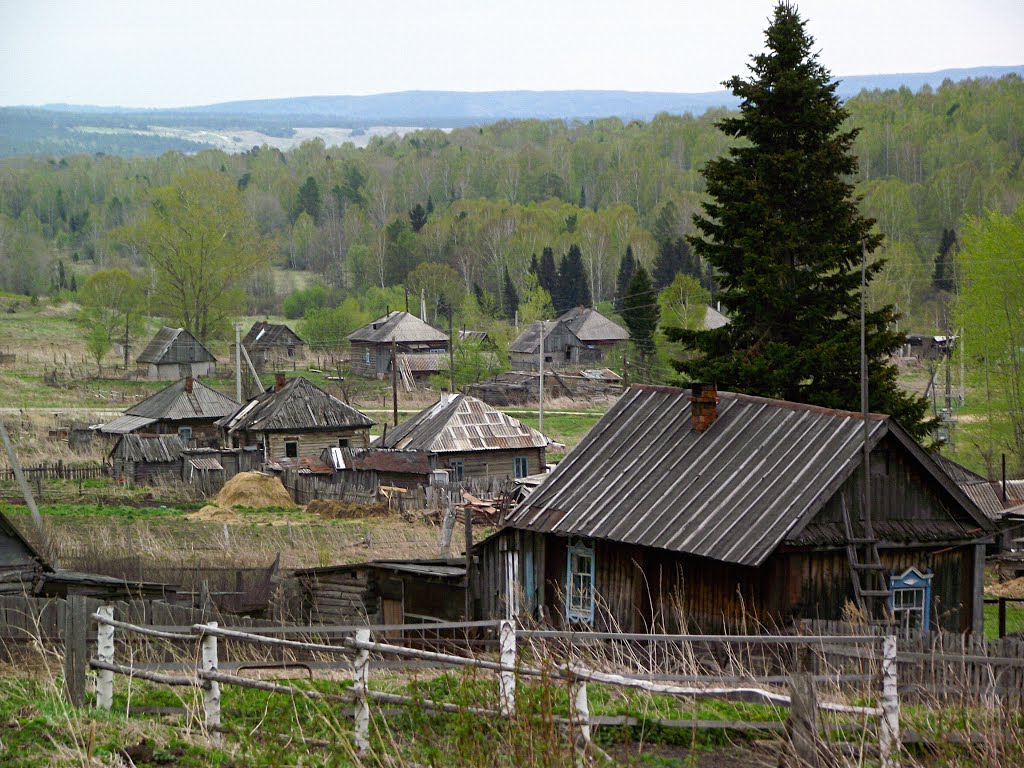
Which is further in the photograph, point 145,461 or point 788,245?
point 145,461

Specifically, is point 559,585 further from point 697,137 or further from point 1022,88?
point 1022,88

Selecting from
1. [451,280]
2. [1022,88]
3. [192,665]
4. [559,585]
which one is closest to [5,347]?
[451,280]

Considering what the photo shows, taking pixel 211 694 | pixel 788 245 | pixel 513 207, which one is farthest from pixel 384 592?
pixel 513 207

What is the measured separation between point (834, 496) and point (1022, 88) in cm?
17292

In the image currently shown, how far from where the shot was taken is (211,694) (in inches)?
324

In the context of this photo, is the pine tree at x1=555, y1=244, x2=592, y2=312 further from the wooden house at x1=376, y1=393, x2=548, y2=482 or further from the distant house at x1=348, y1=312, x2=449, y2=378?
the wooden house at x1=376, y1=393, x2=548, y2=482

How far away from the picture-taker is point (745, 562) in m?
14.8

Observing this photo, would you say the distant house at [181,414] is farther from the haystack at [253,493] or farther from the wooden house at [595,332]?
the wooden house at [595,332]

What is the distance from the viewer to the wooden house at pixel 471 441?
4031cm

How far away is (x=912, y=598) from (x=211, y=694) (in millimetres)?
11202

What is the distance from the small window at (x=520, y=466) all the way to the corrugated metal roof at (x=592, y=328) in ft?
144

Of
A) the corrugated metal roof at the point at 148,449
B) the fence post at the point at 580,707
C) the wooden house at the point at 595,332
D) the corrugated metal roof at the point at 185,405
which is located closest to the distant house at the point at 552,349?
the wooden house at the point at 595,332

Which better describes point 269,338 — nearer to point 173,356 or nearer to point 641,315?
Answer: point 173,356

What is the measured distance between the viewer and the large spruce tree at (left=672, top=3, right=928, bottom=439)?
24.7 metres
